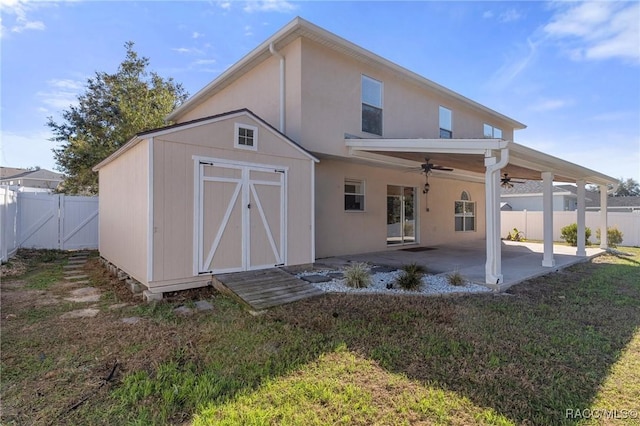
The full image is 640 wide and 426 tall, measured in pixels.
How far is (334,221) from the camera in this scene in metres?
9.70

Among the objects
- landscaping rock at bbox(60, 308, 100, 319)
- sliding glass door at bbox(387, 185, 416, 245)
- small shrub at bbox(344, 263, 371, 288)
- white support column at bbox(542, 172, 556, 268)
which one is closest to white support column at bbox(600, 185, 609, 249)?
white support column at bbox(542, 172, 556, 268)

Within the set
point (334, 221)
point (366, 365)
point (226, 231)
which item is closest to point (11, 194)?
point (226, 231)

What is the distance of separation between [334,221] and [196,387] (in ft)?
23.5

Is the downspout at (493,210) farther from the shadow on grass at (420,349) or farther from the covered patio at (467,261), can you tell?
the shadow on grass at (420,349)

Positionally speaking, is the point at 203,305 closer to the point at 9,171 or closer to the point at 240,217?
the point at 240,217

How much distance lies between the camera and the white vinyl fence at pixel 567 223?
14.9 meters

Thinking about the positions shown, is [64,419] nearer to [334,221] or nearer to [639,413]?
[639,413]

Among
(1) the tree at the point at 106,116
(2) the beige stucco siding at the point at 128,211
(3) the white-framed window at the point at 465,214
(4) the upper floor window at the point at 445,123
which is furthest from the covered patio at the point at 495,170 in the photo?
(1) the tree at the point at 106,116

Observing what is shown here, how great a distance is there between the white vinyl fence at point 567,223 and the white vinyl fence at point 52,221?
59.0ft

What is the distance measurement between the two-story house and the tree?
5.09 metres

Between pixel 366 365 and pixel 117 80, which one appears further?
pixel 117 80

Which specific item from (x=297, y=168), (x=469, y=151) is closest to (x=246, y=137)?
(x=297, y=168)

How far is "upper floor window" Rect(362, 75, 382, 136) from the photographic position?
9539 millimetres

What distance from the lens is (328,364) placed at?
130 inches
